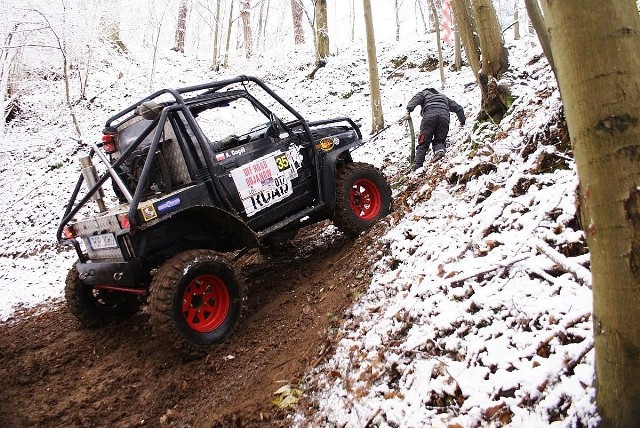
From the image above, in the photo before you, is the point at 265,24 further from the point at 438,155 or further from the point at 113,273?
the point at 113,273

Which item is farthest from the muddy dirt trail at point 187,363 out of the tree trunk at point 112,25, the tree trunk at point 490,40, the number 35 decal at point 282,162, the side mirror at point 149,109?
the tree trunk at point 112,25

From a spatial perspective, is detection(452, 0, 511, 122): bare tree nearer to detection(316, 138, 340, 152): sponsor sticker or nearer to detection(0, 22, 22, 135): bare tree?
detection(316, 138, 340, 152): sponsor sticker

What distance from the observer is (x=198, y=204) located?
4.19 m

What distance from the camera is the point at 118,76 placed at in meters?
18.3

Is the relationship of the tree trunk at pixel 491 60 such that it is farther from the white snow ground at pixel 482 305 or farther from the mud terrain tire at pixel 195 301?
the mud terrain tire at pixel 195 301

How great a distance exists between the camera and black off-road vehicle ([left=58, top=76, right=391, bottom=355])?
12.7 ft

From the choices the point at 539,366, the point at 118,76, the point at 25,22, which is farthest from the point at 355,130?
the point at 118,76

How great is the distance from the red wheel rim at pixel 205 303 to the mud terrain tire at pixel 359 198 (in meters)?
1.81

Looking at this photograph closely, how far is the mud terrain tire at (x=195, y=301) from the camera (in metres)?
3.64

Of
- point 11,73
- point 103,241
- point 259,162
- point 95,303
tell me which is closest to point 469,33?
point 259,162

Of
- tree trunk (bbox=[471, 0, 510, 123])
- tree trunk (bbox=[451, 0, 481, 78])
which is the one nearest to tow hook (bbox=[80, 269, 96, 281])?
tree trunk (bbox=[471, 0, 510, 123])

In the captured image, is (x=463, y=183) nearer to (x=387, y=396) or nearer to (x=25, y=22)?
(x=387, y=396)

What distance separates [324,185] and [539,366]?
3.56 m

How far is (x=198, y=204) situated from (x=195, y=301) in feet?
2.98
